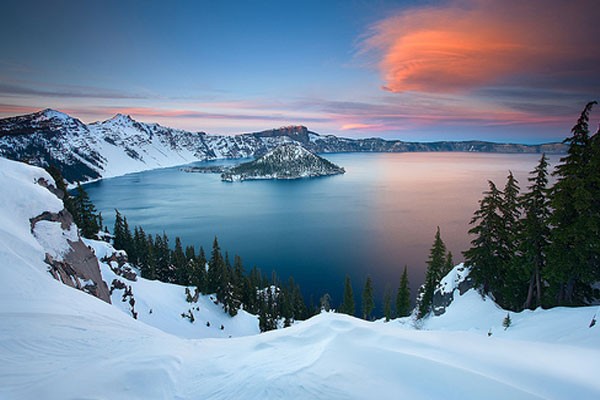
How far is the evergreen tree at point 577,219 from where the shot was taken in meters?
13.3

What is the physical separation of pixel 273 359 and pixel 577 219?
1606 cm

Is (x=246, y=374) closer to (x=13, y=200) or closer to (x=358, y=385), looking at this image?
(x=358, y=385)

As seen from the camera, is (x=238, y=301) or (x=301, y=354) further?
(x=238, y=301)

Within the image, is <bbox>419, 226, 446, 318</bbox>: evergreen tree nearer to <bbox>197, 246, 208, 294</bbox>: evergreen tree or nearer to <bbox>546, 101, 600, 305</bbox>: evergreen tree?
<bbox>546, 101, 600, 305</bbox>: evergreen tree

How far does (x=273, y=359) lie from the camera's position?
8234 mm

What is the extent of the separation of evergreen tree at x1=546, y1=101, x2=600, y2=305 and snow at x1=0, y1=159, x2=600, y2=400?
2.52 meters

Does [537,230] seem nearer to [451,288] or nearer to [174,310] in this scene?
[451,288]

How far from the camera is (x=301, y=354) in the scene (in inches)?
326

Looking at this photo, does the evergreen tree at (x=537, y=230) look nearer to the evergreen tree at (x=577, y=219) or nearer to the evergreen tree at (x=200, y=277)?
the evergreen tree at (x=577, y=219)

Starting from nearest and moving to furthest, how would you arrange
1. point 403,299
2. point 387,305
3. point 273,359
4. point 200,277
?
1. point 273,359
2. point 403,299
3. point 387,305
4. point 200,277

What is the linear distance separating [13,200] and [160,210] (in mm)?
103396

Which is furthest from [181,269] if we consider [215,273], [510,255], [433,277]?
[510,255]

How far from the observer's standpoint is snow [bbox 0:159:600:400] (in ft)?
20.8

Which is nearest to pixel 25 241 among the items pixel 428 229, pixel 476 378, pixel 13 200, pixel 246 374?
pixel 13 200
